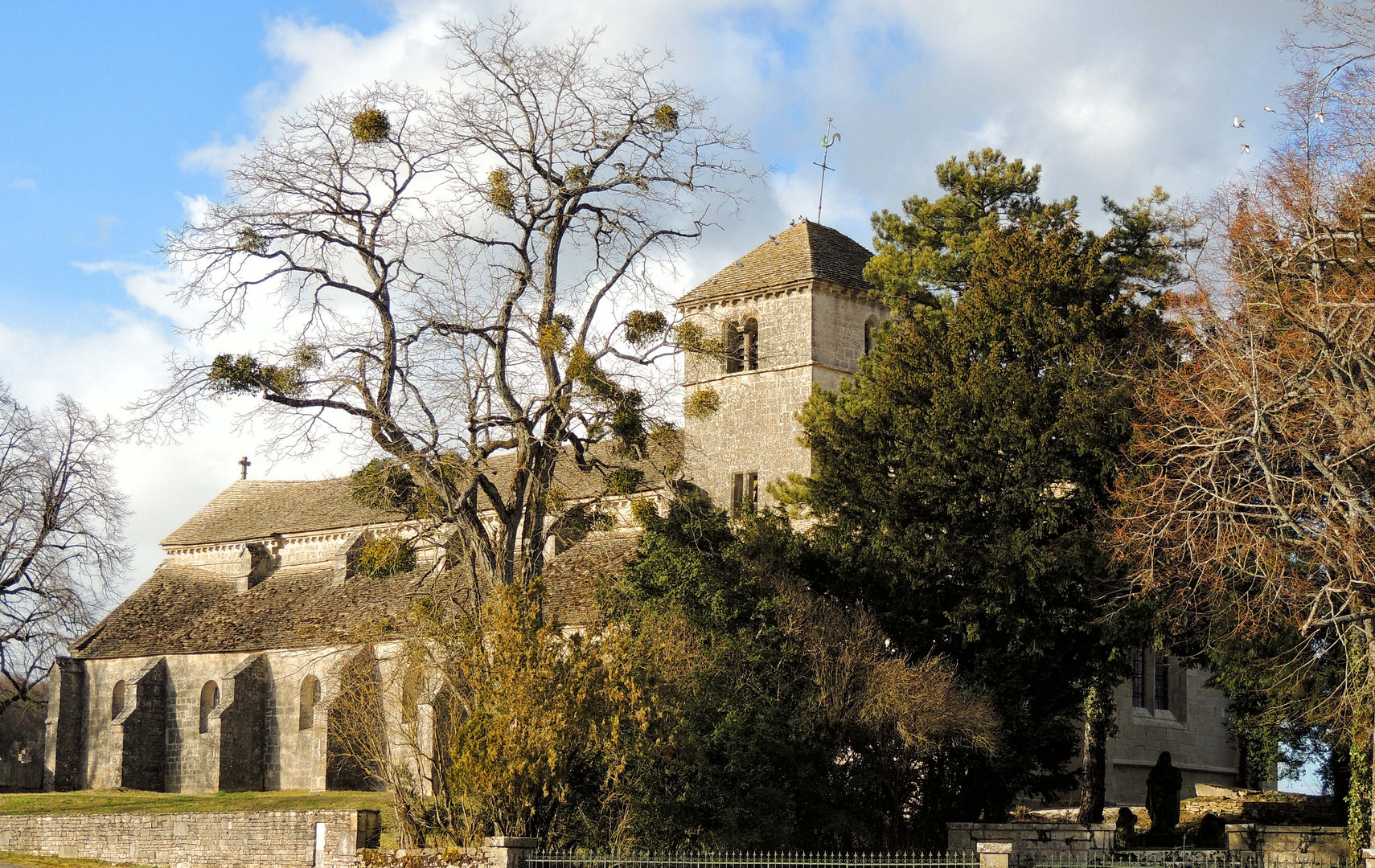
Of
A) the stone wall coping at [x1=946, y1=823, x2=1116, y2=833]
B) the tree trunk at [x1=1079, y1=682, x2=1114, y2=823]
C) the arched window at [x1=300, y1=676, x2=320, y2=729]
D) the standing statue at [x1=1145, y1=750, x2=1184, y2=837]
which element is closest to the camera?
the stone wall coping at [x1=946, y1=823, x2=1116, y2=833]

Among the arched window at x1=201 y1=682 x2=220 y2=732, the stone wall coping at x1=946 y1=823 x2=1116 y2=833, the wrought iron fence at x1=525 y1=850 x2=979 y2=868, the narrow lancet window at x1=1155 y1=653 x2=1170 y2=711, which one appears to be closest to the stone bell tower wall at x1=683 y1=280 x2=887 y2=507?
the narrow lancet window at x1=1155 y1=653 x2=1170 y2=711

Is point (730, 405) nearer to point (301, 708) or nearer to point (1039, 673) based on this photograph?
point (1039, 673)

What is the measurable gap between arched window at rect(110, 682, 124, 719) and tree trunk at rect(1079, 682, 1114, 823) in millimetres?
31388

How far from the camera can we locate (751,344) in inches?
1458

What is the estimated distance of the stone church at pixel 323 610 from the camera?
35.7 m

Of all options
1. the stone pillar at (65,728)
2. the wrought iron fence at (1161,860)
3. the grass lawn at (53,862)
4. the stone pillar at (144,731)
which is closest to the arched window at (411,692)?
the wrought iron fence at (1161,860)

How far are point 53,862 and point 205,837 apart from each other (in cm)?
401

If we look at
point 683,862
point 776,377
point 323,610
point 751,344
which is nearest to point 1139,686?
point 776,377

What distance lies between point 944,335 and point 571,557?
14.6 meters

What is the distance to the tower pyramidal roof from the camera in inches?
1425

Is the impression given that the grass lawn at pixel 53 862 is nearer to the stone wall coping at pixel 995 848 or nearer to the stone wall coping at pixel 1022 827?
the stone wall coping at pixel 1022 827

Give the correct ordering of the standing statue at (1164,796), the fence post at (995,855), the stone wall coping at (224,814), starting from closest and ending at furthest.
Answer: the fence post at (995,855)
the stone wall coping at (224,814)
the standing statue at (1164,796)

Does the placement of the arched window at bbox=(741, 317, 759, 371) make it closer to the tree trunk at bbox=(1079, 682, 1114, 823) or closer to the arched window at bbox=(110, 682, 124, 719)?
the tree trunk at bbox=(1079, 682, 1114, 823)

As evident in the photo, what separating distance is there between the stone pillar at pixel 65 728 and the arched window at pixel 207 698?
4.93 metres
